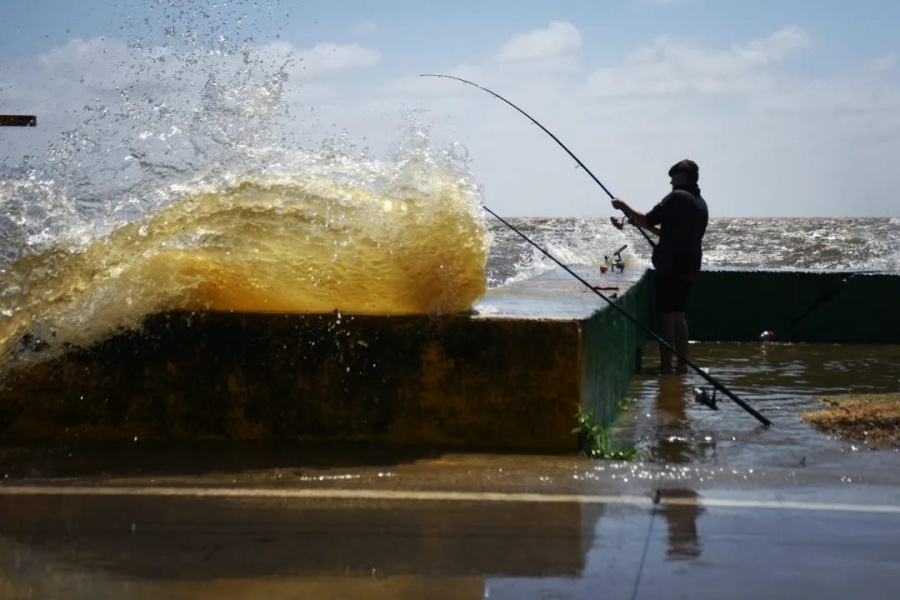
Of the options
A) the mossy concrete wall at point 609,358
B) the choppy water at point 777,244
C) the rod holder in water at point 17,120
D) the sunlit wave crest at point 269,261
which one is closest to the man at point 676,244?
the mossy concrete wall at point 609,358

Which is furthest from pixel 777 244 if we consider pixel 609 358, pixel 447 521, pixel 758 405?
pixel 447 521

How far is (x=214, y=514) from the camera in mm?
5070

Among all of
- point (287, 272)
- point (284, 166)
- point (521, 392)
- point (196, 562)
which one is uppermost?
point (284, 166)

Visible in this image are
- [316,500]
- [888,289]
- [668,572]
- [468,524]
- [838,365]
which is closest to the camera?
[668,572]

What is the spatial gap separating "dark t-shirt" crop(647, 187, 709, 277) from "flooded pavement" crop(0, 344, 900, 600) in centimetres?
330

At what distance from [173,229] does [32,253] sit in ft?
2.49

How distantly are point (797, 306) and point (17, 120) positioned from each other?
8341 millimetres

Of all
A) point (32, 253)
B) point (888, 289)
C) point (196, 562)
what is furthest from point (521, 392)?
point (888, 289)

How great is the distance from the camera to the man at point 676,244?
1008cm


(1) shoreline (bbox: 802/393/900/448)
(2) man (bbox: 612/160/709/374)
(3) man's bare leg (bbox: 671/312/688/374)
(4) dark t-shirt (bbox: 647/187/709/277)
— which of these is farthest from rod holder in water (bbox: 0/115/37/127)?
(1) shoreline (bbox: 802/393/900/448)

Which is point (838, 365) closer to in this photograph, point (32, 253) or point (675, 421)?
point (675, 421)

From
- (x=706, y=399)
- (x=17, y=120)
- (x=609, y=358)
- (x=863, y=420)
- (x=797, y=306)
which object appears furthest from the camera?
(x=797, y=306)

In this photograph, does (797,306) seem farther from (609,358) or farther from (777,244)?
(777,244)

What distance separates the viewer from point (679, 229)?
10117 millimetres
